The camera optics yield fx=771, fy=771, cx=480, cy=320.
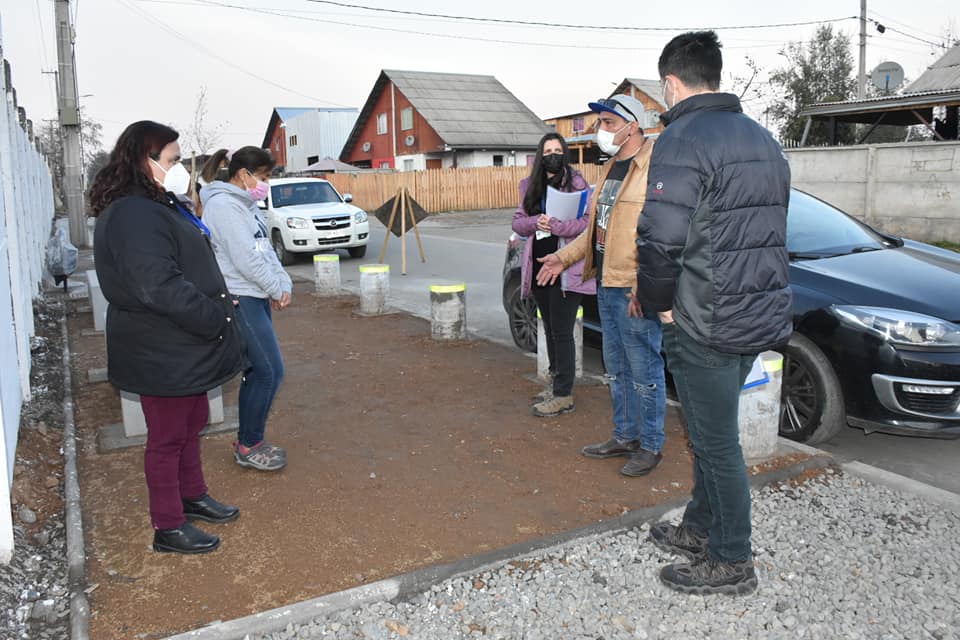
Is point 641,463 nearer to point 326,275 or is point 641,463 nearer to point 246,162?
point 246,162

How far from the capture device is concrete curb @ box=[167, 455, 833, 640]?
303cm

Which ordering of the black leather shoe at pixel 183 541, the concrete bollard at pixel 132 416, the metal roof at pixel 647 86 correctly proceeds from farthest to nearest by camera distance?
the metal roof at pixel 647 86, the concrete bollard at pixel 132 416, the black leather shoe at pixel 183 541

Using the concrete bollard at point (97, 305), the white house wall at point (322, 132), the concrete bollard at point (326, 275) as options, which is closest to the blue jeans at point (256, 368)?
the concrete bollard at point (97, 305)

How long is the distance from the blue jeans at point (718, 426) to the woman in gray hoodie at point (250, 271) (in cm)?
222

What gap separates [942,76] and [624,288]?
22.6 meters

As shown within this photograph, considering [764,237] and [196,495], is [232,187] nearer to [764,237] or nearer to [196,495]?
[196,495]

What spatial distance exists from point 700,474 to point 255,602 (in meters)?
2.00

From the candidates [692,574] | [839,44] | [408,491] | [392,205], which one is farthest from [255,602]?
[839,44]

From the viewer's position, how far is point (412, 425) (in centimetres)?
546

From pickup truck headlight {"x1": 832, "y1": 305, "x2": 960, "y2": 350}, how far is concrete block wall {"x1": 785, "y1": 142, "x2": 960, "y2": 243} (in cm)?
1249

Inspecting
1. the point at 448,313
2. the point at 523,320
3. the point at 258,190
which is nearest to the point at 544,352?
the point at 523,320

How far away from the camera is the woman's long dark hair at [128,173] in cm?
330

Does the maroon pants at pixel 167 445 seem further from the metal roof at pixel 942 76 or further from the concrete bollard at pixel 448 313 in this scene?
the metal roof at pixel 942 76

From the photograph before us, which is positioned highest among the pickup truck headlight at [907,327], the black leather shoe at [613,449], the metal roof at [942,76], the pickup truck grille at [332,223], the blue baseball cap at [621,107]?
the metal roof at [942,76]
